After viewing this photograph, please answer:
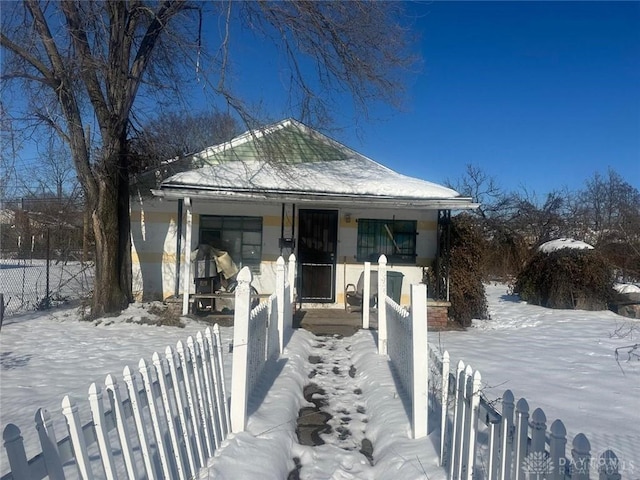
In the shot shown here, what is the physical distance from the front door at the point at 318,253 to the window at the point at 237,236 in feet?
3.48

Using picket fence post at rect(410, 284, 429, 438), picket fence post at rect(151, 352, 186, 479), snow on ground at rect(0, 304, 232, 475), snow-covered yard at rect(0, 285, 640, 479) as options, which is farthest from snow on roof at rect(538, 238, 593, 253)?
picket fence post at rect(151, 352, 186, 479)

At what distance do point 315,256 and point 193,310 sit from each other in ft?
10.4

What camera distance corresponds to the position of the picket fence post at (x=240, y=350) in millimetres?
3830

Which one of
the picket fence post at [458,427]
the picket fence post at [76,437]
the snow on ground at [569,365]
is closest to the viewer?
the picket fence post at [76,437]

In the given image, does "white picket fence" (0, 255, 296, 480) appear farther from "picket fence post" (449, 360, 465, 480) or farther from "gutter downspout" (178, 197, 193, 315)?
"gutter downspout" (178, 197, 193, 315)

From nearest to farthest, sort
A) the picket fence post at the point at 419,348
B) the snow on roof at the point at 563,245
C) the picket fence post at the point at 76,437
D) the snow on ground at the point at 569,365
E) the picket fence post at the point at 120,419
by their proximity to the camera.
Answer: the picket fence post at the point at 76,437
the picket fence post at the point at 120,419
the picket fence post at the point at 419,348
the snow on ground at the point at 569,365
the snow on roof at the point at 563,245

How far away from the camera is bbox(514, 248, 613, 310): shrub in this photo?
1237 cm

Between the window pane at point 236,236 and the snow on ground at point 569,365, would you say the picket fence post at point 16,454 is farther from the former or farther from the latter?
the window pane at point 236,236

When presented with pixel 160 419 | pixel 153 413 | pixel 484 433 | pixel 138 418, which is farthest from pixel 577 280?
pixel 138 418

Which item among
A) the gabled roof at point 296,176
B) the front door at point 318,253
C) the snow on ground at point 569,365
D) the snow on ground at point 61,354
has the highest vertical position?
the gabled roof at point 296,176

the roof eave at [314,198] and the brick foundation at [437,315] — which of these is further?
the brick foundation at [437,315]

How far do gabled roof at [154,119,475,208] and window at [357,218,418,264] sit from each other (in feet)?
3.57

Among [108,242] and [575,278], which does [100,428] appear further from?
[575,278]

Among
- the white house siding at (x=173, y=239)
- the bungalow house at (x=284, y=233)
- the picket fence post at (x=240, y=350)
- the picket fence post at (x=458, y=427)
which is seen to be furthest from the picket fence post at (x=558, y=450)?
the white house siding at (x=173, y=239)
